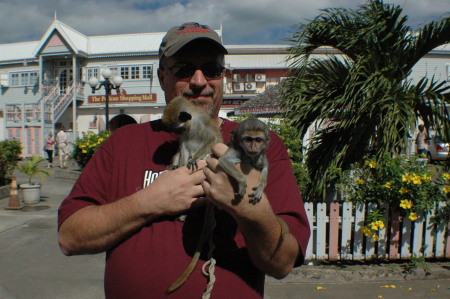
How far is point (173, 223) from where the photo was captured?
7.22ft

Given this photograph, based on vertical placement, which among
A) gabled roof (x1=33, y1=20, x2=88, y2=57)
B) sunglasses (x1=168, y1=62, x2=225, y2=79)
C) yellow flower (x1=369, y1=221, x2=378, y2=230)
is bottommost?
yellow flower (x1=369, y1=221, x2=378, y2=230)

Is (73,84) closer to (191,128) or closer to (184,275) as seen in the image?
(191,128)

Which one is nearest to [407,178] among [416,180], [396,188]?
[416,180]

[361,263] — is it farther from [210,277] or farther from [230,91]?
[230,91]

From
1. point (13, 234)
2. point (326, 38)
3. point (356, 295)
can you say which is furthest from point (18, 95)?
point (356, 295)

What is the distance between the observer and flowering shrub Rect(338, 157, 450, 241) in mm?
6359

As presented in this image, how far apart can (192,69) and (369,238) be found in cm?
547

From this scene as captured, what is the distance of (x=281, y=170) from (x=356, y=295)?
433 cm

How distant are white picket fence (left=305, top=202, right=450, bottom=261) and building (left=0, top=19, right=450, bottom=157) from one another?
2319 cm

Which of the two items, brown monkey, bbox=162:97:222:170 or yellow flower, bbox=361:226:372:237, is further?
yellow flower, bbox=361:226:372:237

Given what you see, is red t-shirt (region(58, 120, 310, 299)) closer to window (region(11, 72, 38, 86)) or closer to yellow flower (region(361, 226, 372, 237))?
yellow flower (region(361, 226, 372, 237))

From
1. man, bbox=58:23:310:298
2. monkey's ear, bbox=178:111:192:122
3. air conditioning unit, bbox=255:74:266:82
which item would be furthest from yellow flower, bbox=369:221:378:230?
air conditioning unit, bbox=255:74:266:82

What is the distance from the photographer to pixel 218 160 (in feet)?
6.73

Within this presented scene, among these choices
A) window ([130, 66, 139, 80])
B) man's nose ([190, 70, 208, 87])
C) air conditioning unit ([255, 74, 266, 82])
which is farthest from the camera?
air conditioning unit ([255, 74, 266, 82])
